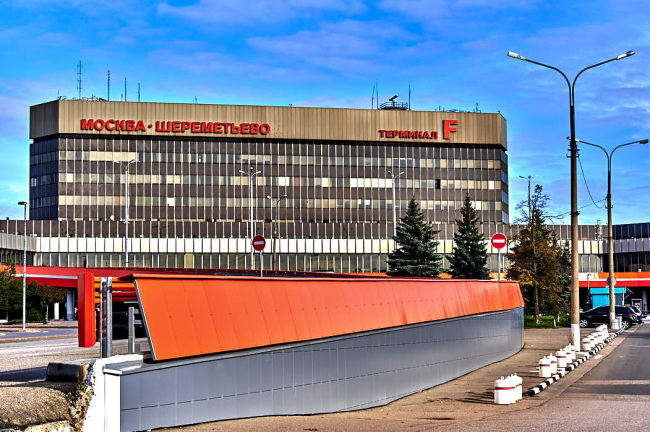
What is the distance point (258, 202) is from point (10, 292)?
159ft

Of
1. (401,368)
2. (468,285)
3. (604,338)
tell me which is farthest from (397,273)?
(401,368)

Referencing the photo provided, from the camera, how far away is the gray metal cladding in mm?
12336

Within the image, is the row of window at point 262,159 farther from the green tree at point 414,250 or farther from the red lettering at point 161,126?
the green tree at point 414,250

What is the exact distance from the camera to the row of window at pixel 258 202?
347ft

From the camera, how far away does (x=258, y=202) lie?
359 feet

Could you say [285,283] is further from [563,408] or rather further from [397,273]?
[397,273]

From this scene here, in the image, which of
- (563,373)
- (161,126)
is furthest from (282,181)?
(563,373)

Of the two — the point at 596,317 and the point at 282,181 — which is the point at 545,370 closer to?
the point at 596,317

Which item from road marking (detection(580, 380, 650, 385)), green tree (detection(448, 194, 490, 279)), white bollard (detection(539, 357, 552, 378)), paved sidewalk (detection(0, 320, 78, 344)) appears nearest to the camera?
road marking (detection(580, 380, 650, 385))

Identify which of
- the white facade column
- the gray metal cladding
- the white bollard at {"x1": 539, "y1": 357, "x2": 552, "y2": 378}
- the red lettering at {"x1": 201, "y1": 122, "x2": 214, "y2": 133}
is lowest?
the white facade column

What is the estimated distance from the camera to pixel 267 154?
10950cm

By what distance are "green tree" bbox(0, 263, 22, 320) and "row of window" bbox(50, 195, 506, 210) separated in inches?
Answer: 1525

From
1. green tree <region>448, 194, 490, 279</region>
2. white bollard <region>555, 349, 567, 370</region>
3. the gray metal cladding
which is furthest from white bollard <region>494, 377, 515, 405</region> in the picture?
green tree <region>448, 194, 490, 279</region>

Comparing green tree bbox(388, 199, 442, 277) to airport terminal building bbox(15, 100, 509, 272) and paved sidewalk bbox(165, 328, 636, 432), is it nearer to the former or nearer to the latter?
paved sidewalk bbox(165, 328, 636, 432)
